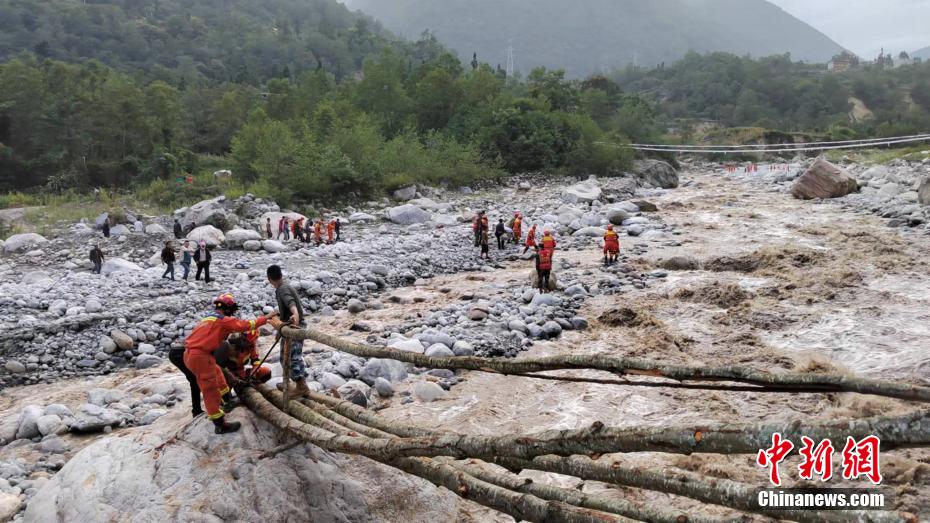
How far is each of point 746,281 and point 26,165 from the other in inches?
1409

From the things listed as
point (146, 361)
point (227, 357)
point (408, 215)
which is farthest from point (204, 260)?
point (408, 215)

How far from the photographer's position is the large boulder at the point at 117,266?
1476 centimetres

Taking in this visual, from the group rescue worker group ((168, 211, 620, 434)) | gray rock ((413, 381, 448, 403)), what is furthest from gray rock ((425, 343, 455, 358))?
rescue worker group ((168, 211, 620, 434))

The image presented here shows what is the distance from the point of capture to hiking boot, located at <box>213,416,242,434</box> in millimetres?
4305

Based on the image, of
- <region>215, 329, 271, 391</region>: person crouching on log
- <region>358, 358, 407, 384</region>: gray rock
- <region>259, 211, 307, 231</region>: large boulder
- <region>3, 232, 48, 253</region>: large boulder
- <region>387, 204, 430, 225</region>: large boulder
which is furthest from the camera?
<region>387, 204, 430, 225</region>: large boulder

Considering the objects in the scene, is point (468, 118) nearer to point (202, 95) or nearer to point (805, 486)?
point (202, 95)

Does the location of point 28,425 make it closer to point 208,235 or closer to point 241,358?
point 241,358

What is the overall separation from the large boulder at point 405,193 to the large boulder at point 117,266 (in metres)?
12.8

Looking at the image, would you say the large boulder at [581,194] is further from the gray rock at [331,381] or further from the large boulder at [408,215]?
the gray rock at [331,381]

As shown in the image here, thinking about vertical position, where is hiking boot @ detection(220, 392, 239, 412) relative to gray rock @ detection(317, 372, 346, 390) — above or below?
above

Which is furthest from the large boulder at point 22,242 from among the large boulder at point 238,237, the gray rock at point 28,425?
the gray rock at point 28,425

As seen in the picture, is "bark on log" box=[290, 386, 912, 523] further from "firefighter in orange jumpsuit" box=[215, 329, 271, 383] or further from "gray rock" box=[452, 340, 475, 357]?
"gray rock" box=[452, 340, 475, 357]

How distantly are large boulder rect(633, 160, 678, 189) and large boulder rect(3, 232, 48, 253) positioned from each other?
94.0 feet

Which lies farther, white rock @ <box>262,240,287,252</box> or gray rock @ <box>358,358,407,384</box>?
white rock @ <box>262,240,287,252</box>
